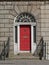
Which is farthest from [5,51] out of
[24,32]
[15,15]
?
[15,15]

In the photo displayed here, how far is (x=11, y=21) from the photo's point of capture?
935 inches

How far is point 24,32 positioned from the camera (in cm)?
2400

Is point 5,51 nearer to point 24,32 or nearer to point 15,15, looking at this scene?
point 24,32

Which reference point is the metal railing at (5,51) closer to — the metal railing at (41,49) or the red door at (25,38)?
the red door at (25,38)

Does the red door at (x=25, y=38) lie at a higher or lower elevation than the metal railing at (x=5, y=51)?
higher

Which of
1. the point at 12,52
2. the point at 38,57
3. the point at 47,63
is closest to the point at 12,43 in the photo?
the point at 12,52

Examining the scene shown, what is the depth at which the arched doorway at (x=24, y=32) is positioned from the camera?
23.9 metres

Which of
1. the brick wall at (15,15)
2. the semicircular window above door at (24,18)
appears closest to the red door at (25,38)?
the semicircular window above door at (24,18)

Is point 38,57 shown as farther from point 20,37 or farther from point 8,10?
point 8,10

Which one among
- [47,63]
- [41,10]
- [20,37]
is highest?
[41,10]

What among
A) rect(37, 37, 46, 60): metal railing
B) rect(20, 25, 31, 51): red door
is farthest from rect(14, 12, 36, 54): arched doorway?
rect(37, 37, 46, 60): metal railing

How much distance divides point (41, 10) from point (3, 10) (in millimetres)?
2891

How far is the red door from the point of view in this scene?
78.5 feet

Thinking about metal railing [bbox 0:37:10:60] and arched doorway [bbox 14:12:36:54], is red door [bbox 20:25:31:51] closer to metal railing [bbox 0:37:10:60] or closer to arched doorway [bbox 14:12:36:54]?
arched doorway [bbox 14:12:36:54]
